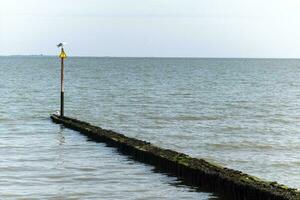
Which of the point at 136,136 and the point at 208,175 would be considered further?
the point at 136,136

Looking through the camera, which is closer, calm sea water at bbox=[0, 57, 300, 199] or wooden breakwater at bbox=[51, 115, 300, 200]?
wooden breakwater at bbox=[51, 115, 300, 200]

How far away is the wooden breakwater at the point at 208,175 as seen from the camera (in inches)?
650

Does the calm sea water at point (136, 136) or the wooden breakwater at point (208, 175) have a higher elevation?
the wooden breakwater at point (208, 175)

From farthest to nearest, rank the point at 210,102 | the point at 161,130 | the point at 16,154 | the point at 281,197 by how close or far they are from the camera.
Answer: the point at 210,102 < the point at 161,130 < the point at 16,154 < the point at 281,197

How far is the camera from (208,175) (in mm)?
19141

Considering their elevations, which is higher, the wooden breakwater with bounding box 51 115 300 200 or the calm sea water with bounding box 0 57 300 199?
the wooden breakwater with bounding box 51 115 300 200

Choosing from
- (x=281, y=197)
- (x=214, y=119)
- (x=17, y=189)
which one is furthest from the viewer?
(x=214, y=119)

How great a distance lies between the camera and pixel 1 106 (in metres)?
58.7

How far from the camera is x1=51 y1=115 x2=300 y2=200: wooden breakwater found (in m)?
16.5

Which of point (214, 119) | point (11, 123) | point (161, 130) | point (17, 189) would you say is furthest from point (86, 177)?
point (214, 119)

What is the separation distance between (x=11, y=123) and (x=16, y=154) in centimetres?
1610

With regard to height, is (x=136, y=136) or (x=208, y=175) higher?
(x=208, y=175)

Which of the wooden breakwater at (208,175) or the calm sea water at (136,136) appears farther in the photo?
the calm sea water at (136,136)

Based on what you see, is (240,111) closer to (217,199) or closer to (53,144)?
(53,144)
